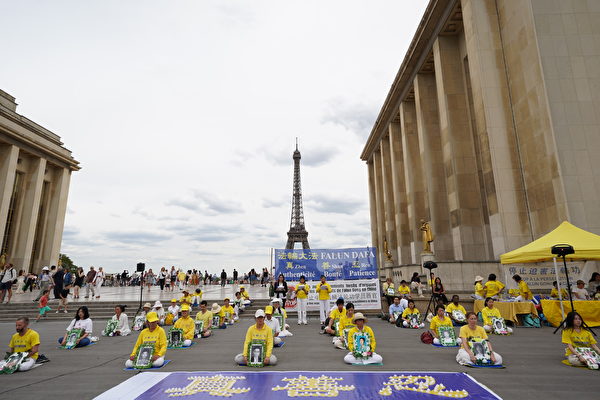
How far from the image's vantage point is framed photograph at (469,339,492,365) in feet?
23.6

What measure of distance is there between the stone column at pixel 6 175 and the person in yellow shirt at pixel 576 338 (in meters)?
43.5

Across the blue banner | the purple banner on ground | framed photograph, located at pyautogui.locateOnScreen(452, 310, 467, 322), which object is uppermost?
the blue banner

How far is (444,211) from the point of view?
2625 centimetres

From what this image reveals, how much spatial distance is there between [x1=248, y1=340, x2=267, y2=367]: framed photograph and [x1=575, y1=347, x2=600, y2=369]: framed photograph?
6622 mm

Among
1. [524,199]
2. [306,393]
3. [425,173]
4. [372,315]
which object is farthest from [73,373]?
[425,173]

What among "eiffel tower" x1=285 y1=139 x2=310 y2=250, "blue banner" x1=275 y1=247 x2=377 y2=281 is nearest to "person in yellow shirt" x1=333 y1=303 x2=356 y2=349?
"blue banner" x1=275 y1=247 x2=377 y2=281

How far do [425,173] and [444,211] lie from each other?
3.29 meters

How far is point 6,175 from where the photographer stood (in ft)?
112

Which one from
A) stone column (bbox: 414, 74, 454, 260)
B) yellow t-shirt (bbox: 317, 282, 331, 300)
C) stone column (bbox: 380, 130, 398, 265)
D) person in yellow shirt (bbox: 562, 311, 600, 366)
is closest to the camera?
person in yellow shirt (bbox: 562, 311, 600, 366)

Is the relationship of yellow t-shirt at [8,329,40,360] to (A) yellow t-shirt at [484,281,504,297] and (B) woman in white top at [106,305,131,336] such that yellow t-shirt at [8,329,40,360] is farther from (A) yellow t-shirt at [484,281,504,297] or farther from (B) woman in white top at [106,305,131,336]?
(A) yellow t-shirt at [484,281,504,297]

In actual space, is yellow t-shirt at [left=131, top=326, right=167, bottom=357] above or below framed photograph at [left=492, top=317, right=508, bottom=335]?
above

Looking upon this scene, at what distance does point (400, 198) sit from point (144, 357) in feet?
102

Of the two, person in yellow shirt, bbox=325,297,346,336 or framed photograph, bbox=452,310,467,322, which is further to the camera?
Result: framed photograph, bbox=452,310,467,322

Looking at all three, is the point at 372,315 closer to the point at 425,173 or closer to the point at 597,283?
the point at 597,283
